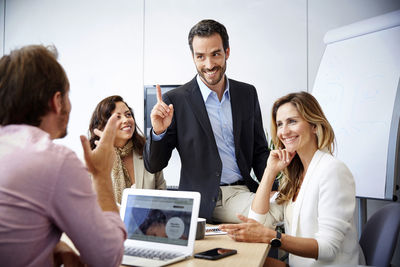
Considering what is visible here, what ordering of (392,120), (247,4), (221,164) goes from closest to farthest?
(221,164), (392,120), (247,4)

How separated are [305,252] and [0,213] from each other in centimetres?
123

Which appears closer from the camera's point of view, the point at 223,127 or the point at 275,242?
the point at 275,242

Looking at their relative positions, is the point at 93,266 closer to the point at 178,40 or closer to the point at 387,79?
the point at 387,79

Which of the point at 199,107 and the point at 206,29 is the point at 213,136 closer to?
the point at 199,107

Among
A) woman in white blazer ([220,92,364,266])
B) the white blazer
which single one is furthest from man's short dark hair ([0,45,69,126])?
the white blazer

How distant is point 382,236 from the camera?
5.97ft

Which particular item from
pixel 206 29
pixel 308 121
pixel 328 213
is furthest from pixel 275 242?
pixel 206 29

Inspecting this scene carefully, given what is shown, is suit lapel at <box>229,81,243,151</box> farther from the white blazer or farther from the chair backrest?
the chair backrest

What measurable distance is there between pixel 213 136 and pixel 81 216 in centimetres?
161

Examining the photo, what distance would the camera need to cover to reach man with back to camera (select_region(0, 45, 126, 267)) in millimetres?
961

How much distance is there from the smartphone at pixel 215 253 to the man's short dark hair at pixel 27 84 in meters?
0.72

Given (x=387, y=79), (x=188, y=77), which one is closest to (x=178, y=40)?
(x=188, y=77)

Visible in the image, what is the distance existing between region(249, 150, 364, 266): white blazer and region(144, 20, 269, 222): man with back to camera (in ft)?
1.54

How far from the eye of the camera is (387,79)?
334 centimetres
